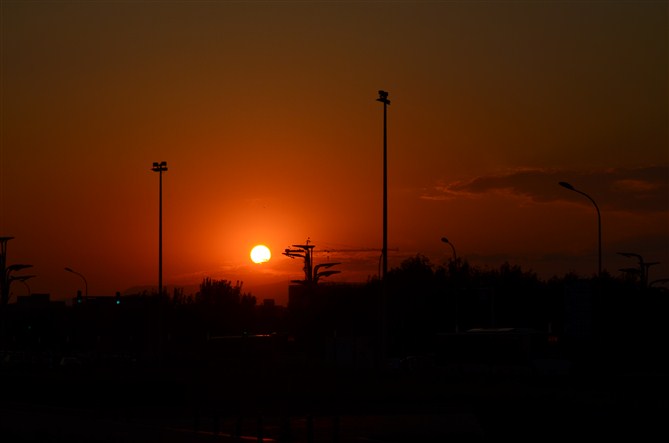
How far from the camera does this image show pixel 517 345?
64000 mm

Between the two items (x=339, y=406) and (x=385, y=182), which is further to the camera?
(x=385, y=182)

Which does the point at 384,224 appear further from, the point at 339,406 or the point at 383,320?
the point at 339,406

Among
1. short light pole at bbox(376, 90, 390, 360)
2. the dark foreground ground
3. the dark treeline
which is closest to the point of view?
A: the dark foreground ground

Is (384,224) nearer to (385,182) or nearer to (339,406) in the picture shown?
(385,182)

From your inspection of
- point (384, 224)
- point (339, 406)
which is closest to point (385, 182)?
point (384, 224)

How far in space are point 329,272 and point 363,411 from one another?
8000 centimetres

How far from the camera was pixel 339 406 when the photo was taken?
42.3 meters

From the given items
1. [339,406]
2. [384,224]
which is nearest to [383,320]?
[384,224]

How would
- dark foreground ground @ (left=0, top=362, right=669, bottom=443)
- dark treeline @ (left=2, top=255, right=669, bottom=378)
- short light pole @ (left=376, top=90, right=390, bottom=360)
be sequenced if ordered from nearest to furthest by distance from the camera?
dark foreground ground @ (left=0, top=362, right=669, bottom=443) → short light pole @ (left=376, top=90, right=390, bottom=360) → dark treeline @ (left=2, top=255, right=669, bottom=378)

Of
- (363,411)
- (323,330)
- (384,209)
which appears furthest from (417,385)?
(323,330)

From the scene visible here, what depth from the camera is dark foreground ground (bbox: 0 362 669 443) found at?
28.5 metres

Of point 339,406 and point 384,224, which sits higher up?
point 384,224

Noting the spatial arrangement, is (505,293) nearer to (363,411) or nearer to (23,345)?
(363,411)

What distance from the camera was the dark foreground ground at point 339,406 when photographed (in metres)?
28.5
